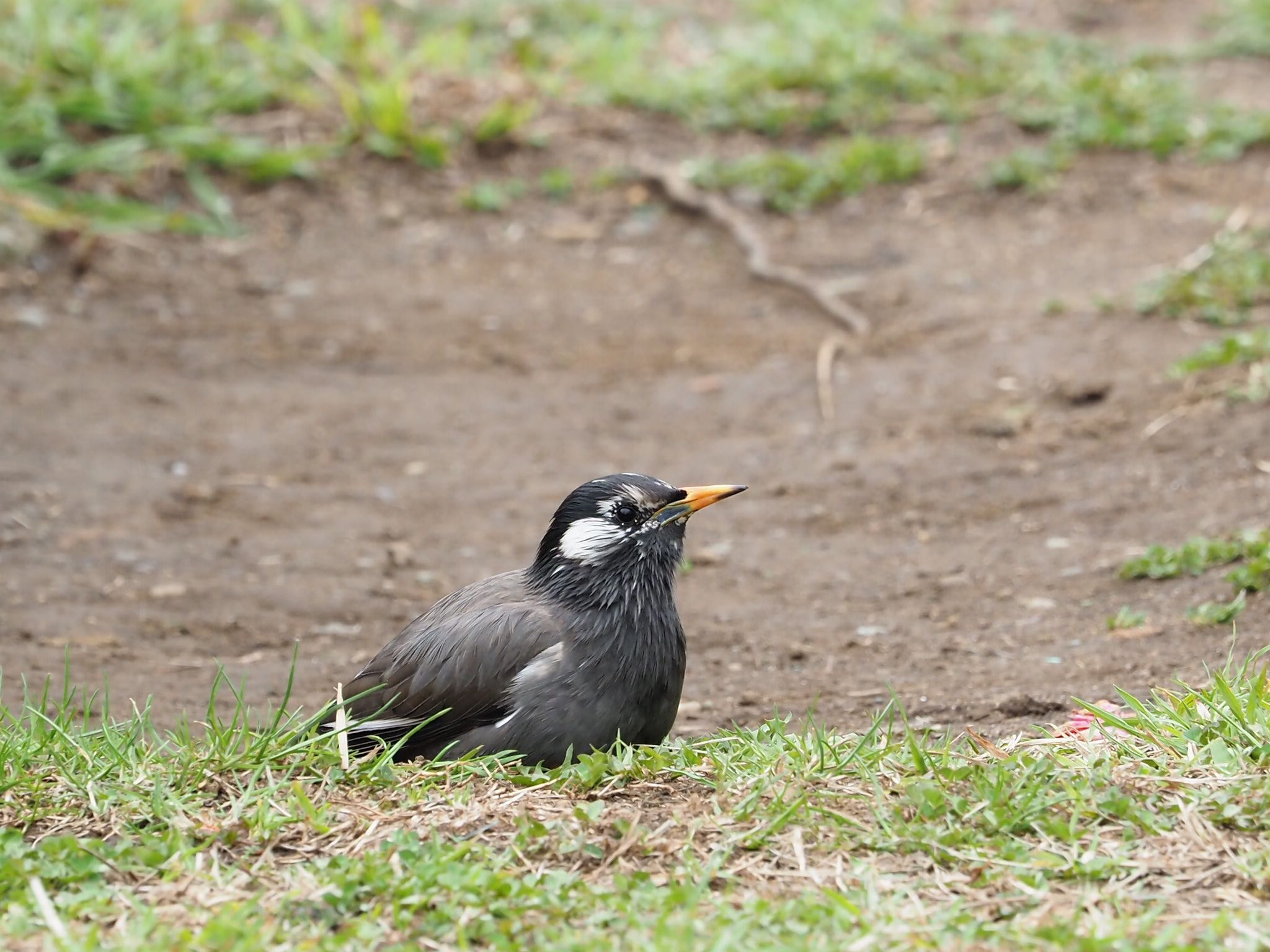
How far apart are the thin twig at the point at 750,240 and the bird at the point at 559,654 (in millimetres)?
4719

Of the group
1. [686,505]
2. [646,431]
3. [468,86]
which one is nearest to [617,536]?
[686,505]

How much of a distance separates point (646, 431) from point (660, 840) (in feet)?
16.1

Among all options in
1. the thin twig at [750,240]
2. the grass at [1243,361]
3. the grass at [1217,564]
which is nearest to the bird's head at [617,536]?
the grass at [1217,564]

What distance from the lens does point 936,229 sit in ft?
34.3

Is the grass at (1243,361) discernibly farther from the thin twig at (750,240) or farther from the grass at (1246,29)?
the grass at (1246,29)

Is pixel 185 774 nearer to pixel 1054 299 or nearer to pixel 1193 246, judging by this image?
pixel 1054 299

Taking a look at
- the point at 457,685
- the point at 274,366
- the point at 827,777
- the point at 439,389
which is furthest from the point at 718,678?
the point at 274,366

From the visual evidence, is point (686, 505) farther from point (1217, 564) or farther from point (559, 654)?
point (1217, 564)

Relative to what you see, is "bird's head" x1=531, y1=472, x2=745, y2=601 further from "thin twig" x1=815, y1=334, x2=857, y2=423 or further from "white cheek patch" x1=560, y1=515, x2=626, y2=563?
"thin twig" x1=815, y1=334, x2=857, y2=423

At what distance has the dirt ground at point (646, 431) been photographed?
5.89 metres

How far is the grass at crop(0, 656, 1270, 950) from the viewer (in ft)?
10.6

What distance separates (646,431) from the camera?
27.6ft

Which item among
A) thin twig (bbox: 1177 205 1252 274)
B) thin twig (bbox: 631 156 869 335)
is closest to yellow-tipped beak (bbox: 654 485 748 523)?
thin twig (bbox: 631 156 869 335)

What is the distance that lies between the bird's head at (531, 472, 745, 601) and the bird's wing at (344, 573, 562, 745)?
153 mm
